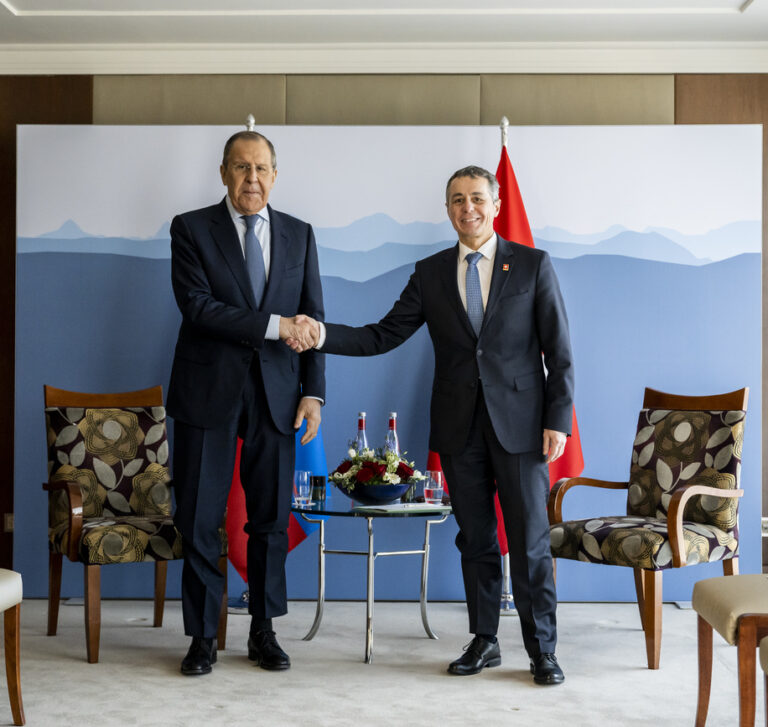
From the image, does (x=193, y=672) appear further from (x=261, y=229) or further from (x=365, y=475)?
(x=261, y=229)

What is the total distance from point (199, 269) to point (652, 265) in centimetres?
218

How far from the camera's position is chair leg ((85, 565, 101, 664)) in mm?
3039

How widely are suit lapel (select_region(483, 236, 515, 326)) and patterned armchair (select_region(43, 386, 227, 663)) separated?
4.59ft

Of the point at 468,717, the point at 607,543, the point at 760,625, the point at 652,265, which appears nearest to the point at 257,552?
the point at 468,717

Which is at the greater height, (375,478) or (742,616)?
(375,478)

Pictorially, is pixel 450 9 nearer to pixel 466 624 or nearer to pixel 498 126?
pixel 498 126

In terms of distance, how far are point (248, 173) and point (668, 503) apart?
2.02 metres

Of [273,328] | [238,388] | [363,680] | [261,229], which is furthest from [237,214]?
[363,680]

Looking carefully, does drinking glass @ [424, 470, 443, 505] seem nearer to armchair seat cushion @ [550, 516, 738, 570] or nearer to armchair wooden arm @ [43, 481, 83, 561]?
armchair seat cushion @ [550, 516, 738, 570]

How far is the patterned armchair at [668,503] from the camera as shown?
9.91 ft

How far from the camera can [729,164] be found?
13.2 ft

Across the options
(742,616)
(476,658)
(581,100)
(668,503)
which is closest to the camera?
(742,616)

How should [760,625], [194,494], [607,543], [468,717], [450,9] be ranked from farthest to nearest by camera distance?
[450,9] → [607,543] → [194,494] → [468,717] → [760,625]

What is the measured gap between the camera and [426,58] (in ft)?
14.2
